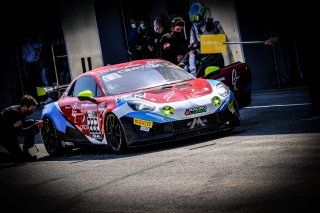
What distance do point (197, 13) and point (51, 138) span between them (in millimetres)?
6304

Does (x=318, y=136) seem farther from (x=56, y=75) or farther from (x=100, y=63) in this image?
(x=56, y=75)

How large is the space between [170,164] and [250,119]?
403cm

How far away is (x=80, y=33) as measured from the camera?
2538cm

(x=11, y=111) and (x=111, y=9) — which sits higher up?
(x=111, y=9)

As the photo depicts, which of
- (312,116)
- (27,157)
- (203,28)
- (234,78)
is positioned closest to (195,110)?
(312,116)

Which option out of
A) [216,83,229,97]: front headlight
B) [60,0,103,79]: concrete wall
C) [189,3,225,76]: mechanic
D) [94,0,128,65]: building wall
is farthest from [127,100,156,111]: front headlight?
[60,0,103,79]: concrete wall

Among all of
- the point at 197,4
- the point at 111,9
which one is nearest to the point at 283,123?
the point at 197,4

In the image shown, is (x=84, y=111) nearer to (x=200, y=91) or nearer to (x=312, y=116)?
(x=200, y=91)

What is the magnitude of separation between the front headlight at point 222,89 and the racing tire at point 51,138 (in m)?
3.08

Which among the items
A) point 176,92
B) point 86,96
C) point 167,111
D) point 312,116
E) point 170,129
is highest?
point 86,96

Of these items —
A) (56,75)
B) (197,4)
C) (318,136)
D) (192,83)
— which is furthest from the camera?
(56,75)

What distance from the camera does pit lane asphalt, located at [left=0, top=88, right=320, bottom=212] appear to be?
716cm

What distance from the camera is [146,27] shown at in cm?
2173

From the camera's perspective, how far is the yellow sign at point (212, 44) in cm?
1672
